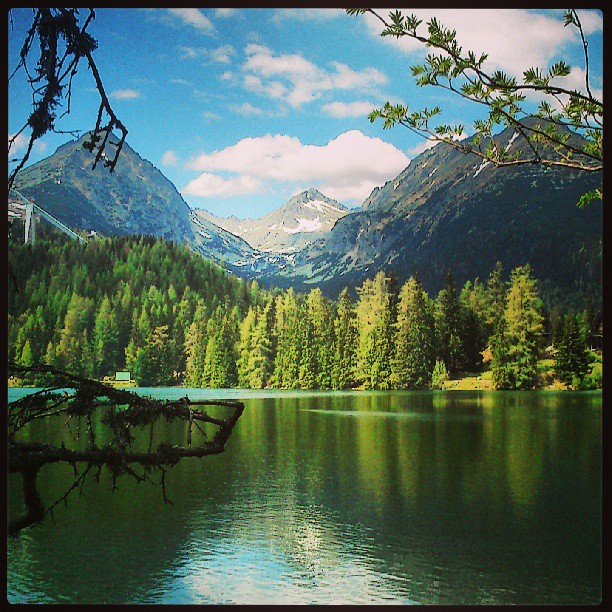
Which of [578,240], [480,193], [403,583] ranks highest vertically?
[480,193]

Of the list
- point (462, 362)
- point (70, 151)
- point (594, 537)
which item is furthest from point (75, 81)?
point (594, 537)

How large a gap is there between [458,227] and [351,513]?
3019 millimetres

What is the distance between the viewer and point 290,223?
7.22 m

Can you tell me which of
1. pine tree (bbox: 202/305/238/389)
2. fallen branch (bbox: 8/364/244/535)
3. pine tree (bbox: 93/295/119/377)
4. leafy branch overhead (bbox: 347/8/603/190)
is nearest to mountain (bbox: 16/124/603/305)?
pine tree (bbox: 202/305/238/389)

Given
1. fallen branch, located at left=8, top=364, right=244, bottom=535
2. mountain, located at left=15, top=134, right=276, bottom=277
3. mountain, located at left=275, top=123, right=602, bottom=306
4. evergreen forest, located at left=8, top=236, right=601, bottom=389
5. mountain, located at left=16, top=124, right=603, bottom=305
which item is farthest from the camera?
mountain, located at left=275, top=123, right=602, bottom=306

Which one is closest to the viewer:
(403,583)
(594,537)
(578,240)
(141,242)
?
(403,583)

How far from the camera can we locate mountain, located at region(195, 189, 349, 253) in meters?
7.01

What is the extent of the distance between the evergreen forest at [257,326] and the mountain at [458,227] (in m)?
0.16

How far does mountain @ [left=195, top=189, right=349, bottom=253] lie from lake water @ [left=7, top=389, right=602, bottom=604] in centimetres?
155

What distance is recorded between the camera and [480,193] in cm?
737

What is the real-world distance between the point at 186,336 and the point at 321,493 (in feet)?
6.59

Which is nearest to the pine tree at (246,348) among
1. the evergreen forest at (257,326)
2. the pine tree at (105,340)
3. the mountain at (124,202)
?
the evergreen forest at (257,326)

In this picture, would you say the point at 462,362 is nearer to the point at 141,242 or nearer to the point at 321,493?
the point at 321,493

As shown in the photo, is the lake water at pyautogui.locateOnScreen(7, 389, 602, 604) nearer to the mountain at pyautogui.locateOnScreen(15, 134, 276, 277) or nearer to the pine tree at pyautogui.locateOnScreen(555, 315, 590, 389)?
the pine tree at pyautogui.locateOnScreen(555, 315, 590, 389)
